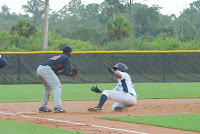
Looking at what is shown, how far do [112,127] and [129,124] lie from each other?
54 centimetres

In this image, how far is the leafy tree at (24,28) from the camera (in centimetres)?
4044

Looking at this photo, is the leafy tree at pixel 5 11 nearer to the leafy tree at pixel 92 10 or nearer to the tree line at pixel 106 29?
the tree line at pixel 106 29

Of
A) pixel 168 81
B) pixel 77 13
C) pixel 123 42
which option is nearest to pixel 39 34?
pixel 123 42

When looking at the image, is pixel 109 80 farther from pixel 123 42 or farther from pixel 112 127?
pixel 112 127

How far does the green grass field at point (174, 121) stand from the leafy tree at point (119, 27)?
91.4 ft

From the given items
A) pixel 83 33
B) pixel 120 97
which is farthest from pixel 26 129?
pixel 83 33

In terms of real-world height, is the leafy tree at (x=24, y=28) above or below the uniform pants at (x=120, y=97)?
above

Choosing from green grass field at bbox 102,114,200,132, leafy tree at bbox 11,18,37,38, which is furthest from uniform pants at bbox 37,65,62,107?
leafy tree at bbox 11,18,37,38

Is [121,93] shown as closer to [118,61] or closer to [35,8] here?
[118,61]

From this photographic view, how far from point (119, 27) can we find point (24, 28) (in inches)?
350

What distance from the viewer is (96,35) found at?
181ft

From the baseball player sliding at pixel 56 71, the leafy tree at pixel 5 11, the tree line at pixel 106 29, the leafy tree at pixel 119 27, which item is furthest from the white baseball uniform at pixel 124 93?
the leafy tree at pixel 5 11

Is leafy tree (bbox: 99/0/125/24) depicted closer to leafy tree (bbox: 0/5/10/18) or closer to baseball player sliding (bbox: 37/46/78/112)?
leafy tree (bbox: 0/5/10/18)

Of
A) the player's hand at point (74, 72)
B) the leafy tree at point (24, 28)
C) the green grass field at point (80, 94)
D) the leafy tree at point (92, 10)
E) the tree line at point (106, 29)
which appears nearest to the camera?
the player's hand at point (74, 72)
